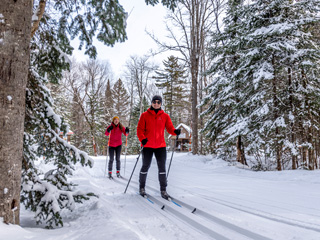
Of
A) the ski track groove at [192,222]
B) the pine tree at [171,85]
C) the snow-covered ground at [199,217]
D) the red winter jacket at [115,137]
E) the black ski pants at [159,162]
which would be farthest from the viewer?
the pine tree at [171,85]

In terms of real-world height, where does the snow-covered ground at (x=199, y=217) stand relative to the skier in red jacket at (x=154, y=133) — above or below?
below

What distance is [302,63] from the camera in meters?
6.28

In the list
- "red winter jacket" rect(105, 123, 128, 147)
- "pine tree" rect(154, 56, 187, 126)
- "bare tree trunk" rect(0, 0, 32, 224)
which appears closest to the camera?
"bare tree trunk" rect(0, 0, 32, 224)

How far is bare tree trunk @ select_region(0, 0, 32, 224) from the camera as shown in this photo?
2031 mm

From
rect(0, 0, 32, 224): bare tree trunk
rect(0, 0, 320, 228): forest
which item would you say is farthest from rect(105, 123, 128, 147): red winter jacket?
rect(0, 0, 32, 224): bare tree trunk

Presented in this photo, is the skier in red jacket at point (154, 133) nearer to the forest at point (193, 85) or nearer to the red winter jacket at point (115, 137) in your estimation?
the forest at point (193, 85)

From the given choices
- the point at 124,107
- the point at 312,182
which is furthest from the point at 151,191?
the point at 124,107

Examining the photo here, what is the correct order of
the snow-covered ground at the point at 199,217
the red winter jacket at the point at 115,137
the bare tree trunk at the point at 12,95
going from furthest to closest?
1. the red winter jacket at the point at 115,137
2. the snow-covered ground at the point at 199,217
3. the bare tree trunk at the point at 12,95

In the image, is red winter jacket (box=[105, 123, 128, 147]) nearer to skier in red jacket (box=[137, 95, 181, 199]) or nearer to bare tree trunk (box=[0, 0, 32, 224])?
skier in red jacket (box=[137, 95, 181, 199])

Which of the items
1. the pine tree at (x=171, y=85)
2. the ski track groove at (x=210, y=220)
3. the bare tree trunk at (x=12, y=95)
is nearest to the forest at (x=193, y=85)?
the bare tree trunk at (x=12, y=95)

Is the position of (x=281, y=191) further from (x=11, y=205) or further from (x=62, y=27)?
(x=62, y=27)

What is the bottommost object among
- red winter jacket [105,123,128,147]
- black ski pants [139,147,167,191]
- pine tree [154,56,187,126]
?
black ski pants [139,147,167,191]

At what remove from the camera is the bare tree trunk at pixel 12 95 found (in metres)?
2.03

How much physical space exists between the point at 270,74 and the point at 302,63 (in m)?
0.89
